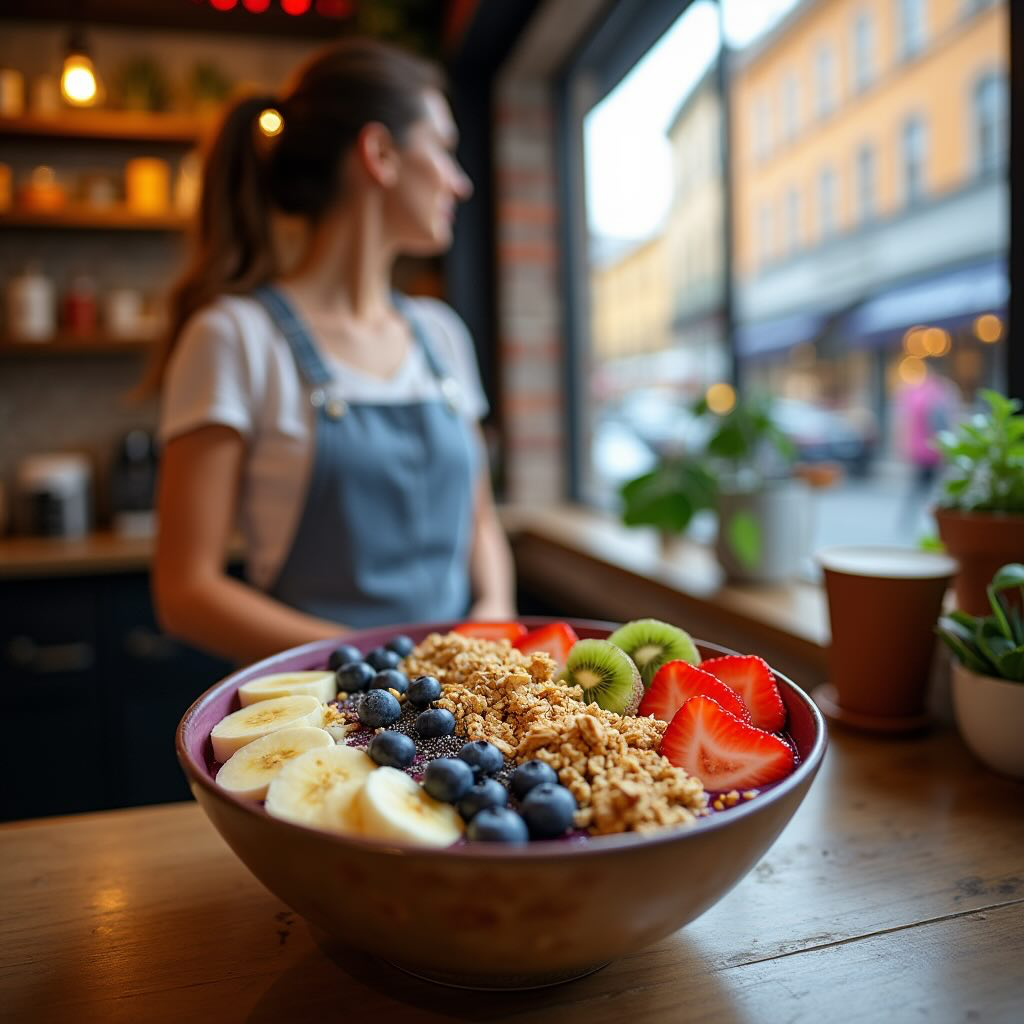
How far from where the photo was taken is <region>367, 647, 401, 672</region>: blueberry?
0.84 m

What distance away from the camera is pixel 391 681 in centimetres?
A: 79

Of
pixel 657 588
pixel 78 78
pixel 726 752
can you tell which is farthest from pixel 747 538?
pixel 78 78

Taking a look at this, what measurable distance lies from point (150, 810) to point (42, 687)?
184 cm

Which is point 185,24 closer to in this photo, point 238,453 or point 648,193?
point 648,193

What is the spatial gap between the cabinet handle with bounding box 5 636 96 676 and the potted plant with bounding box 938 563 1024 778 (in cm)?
232

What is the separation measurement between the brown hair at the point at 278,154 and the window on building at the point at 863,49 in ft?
3.07

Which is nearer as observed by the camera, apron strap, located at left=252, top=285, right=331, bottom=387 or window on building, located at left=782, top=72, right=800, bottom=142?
apron strap, located at left=252, top=285, right=331, bottom=387

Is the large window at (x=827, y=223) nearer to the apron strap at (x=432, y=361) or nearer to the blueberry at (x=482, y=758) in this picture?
the apron strap at (x=432, y=361)

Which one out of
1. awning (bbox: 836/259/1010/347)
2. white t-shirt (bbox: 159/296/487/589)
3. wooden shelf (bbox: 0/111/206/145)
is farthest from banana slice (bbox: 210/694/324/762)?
wooden shelf (bbox: 0/111/206/145)

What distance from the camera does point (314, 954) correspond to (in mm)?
679

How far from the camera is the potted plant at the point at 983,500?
96cm

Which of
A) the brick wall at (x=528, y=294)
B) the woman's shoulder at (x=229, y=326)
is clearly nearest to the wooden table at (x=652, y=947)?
the woman's shoulder at (x=229, y=326)

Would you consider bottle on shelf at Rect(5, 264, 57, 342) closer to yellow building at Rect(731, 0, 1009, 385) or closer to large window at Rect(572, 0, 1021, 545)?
large window at Rect(572, 0, 1021, 545)

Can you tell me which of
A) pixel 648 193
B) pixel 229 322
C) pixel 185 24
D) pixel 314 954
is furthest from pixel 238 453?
pixel 185 24
